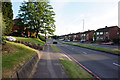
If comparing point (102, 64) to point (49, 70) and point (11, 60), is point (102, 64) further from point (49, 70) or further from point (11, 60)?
point (11, 60)

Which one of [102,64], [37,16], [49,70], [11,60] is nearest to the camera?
[11,60]

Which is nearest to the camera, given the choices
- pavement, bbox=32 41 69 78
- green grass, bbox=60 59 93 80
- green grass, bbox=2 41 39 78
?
green grass, bbox=2 41 39 78

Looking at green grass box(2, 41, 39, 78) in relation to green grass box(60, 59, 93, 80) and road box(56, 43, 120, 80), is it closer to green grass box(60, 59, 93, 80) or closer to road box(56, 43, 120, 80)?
green grass box(60, 59, 93, 80)

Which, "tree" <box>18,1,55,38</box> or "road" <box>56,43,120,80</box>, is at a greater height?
"tree" <box>18,1,55,38</box>

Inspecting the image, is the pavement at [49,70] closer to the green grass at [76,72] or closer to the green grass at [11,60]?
the green grass at [76,72]

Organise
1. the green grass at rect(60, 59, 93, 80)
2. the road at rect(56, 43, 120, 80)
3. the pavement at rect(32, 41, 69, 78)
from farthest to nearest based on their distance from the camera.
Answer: the road at rect(56, 43, 120, 80) → the green grass at rect(60, 59, 93, 80) → the pavement at rect(32, 41, 69, 78)

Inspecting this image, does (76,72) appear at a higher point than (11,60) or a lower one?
lower

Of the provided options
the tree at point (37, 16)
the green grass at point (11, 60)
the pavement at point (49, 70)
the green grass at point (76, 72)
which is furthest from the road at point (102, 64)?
the tree at point (37, 16)

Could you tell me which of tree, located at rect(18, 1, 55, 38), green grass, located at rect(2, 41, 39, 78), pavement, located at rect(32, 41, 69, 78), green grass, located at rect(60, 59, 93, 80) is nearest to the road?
green grass, located at rect(60, 59, 93, 80)

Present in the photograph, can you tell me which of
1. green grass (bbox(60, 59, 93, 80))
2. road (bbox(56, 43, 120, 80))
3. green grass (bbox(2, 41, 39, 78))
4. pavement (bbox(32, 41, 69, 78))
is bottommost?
road (bbox(56, 43, 120, 80))

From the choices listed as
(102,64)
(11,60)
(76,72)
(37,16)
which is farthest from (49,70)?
(37,16)

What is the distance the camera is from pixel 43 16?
24594 millimetres

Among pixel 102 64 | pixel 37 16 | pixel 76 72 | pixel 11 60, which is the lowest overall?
pixel 102 64

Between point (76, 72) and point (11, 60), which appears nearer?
point (11, 60)
